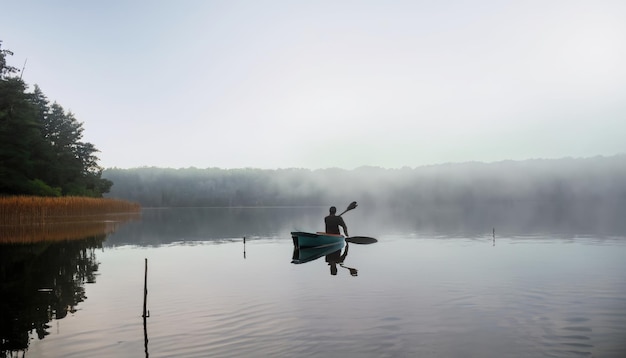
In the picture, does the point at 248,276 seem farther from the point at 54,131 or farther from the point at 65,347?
the point at 54,131

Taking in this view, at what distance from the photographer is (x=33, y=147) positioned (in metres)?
72.2

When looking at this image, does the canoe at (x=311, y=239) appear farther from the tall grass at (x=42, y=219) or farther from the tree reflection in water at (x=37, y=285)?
the tall grass at (x=42, y=219)

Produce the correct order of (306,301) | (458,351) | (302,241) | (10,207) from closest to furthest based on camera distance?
(458,351) < (306,301) < (302,241) < (10,207)

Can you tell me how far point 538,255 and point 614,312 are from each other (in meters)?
Result: 17.6

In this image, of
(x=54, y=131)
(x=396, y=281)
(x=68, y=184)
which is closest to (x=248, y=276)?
(x=396, y=281)

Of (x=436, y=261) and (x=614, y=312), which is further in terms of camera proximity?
(x=436, y=261)

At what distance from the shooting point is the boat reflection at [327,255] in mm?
29297

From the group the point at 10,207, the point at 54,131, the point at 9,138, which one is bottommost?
the point at 10,207

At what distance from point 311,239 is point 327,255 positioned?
2339mm

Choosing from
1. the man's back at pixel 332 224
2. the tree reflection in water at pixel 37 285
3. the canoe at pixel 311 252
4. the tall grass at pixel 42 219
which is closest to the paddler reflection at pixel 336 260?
the canoe at pixel 311 252

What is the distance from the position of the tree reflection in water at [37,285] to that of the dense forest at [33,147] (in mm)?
29438

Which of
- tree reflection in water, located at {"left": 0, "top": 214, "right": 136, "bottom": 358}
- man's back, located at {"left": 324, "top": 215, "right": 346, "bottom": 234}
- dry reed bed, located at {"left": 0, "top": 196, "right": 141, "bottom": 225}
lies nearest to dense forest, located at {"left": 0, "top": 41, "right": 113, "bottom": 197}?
dry reed bed, located at {"left": 0, "top": 196, "right": 141, "bottom": 225}

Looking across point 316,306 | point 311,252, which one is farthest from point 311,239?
point 316,306

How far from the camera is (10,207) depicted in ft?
178
